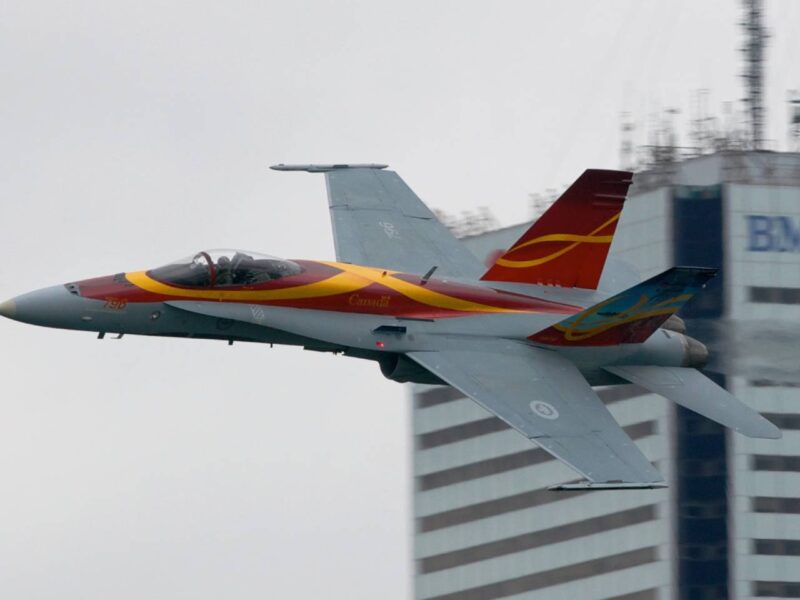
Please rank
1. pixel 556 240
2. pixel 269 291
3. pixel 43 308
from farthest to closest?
pixel 556 240
pixel 269 291
pixel 43 308

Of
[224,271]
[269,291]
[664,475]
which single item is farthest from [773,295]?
[224,271]

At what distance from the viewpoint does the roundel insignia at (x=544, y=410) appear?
35750 mm

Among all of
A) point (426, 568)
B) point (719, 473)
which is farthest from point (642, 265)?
point (426, 568)

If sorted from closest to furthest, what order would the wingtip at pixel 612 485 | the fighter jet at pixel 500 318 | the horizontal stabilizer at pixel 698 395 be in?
the wingtip at pixel 612 485
the fighter jet at pixel 500 318
the horizontal stabilizer at pixel 698 395

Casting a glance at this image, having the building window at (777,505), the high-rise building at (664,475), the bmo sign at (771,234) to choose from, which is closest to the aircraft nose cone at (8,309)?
the high-rise building at (664,475)

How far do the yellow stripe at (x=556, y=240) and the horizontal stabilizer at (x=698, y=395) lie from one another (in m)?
2.60

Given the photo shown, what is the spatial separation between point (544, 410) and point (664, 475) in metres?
54.0

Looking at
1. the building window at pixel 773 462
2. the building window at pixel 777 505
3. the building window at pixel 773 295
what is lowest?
the building window at pixel 777 505

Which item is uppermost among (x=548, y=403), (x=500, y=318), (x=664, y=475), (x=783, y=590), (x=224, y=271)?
(x=224, y=271)

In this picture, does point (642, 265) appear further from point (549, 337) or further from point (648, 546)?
point (549, 337)

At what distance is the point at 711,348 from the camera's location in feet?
148

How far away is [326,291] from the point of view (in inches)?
1416

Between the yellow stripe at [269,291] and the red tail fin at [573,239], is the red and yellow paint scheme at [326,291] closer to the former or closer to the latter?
the yellow stripe at [269,291]

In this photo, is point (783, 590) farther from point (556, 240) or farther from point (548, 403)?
point (548, 403)
